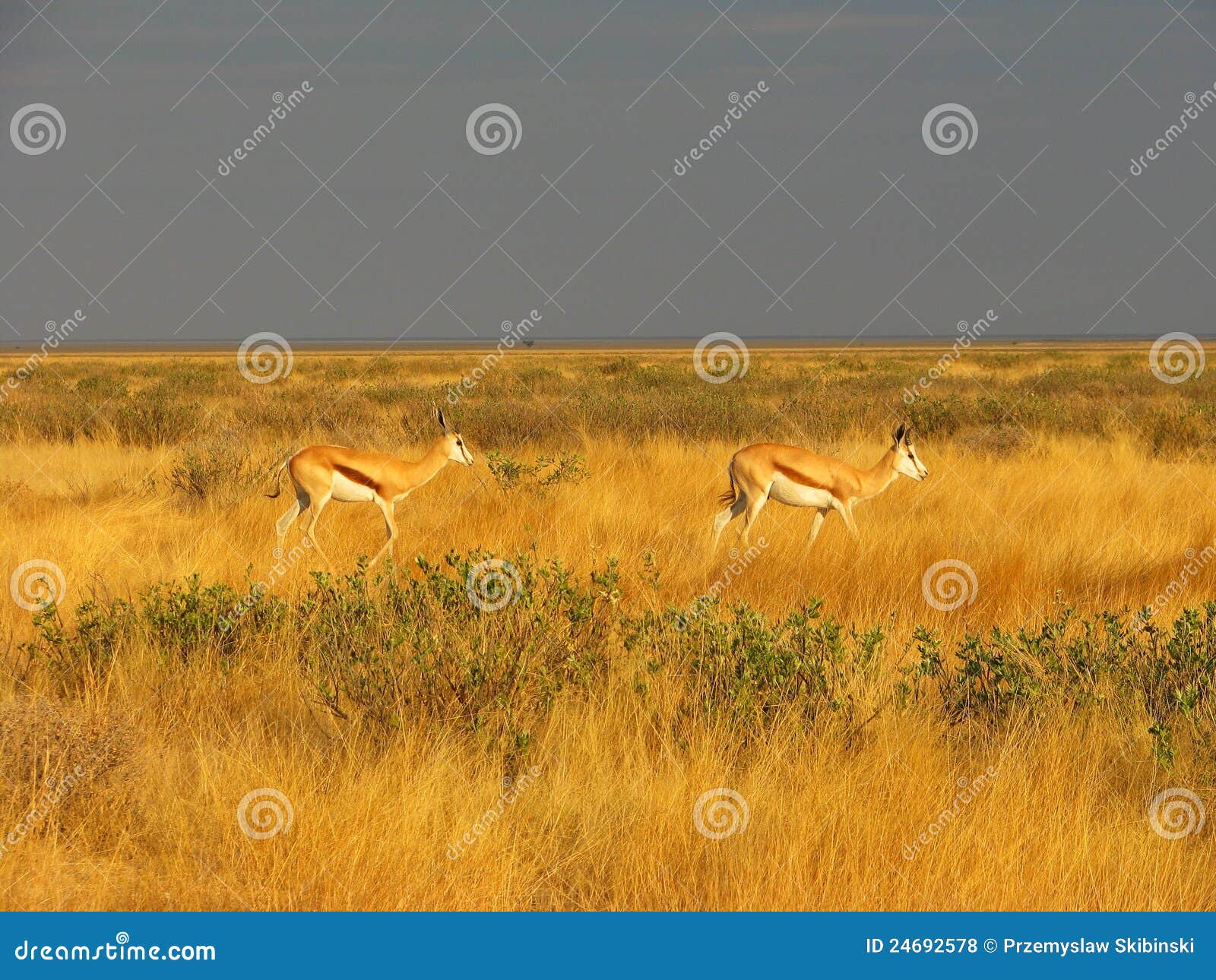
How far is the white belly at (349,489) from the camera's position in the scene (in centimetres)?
962

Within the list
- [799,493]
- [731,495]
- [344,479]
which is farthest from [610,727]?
[731,495]

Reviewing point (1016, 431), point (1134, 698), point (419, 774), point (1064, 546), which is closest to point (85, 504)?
point (419, 774)

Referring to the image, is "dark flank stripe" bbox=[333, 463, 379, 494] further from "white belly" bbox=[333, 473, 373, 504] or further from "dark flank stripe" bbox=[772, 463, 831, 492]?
"dark flank stripe" bbox=[772, 463, 831, 492]

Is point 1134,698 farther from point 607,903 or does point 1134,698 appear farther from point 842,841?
point 607,903

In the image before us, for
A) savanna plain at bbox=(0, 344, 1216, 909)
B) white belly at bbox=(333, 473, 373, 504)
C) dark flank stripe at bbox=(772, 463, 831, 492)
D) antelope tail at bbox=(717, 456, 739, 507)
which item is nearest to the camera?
savanna plain at bbox=(0, 344, 1216, 909)

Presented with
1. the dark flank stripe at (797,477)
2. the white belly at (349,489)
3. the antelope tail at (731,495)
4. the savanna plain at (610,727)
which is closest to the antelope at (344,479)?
the white belly at (349,489)

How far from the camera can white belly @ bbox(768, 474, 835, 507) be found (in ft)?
32.1

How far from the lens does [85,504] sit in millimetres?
11008

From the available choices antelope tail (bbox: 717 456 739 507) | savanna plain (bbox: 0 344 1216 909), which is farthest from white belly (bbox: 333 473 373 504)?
antelope tail (bbox: 717 456 739 507)

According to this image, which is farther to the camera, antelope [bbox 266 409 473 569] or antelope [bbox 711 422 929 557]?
antelope [bbox 711 422 929 557]

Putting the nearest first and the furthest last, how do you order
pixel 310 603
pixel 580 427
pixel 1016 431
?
pixel 310 603 < pixel 1016 431 < pixel 580 427

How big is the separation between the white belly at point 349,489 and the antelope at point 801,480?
3007 mm

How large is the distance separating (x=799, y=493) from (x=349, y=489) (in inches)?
151

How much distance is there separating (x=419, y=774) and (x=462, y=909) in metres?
0.80
